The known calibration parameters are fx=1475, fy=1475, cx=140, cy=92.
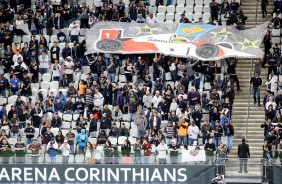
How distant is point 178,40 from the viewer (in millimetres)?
71688

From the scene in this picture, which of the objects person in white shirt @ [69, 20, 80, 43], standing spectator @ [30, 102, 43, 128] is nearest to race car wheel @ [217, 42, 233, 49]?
person in white shirt @ [69, 20, 80, 43]

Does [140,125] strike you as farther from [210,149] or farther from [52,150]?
[52,150]

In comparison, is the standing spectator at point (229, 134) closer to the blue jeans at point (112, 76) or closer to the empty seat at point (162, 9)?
the blue jeans at point (112, 76)

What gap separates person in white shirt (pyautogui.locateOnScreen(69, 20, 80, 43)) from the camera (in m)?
73.0

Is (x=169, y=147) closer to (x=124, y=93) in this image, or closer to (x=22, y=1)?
(x=124, y=93)

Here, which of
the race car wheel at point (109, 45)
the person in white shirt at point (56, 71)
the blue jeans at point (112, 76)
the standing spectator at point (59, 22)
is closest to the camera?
the blue jeans at point (112, 76)

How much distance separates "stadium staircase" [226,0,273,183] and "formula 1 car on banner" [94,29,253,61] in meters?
1.59

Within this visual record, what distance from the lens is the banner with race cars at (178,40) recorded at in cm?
7025

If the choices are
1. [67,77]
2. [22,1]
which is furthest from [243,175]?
[22,1]

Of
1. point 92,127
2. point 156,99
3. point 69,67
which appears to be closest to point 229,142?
point 156,99

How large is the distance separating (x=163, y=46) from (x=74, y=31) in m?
4.79

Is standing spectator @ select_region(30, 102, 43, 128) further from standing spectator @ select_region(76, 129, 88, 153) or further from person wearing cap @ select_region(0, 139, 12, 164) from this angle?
person wearing cap @ select_region(0, 139, 12, 164)

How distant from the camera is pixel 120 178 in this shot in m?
63.8

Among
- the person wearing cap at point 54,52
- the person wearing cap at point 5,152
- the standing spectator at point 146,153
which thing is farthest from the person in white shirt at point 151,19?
the person wearing cap at point 5,152
